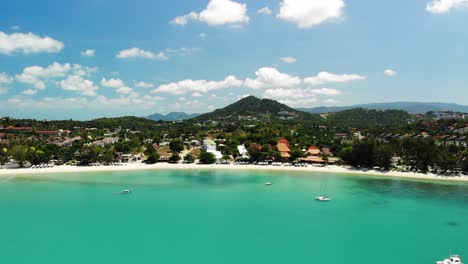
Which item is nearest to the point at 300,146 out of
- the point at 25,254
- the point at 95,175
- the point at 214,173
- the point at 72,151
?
the point at 214,173

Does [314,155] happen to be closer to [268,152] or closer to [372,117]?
[268,152]

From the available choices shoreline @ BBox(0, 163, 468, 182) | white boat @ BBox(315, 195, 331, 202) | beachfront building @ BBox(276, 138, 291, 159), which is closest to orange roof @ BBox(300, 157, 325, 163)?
shoreline @ BBox(0, 163, 468, 182)

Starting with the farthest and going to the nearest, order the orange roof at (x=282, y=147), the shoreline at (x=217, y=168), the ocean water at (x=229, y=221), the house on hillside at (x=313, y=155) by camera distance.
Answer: the orange roof at (x=282, y=147) → the house on hillside at (x=313, y=155) → the shoreline at (x=217, y=168) → the ocean water at (x=229, y=221)

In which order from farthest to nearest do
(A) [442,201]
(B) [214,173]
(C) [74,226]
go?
(B) [214,173]
(A) [442,201]
(C) [74,226]

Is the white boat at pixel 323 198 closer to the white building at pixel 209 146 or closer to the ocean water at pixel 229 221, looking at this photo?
the ocean water at pixel 229 221

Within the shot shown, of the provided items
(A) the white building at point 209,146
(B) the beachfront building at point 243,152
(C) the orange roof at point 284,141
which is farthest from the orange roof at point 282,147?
(A) the white building at point 209,146

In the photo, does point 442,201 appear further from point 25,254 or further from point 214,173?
point 25,254
